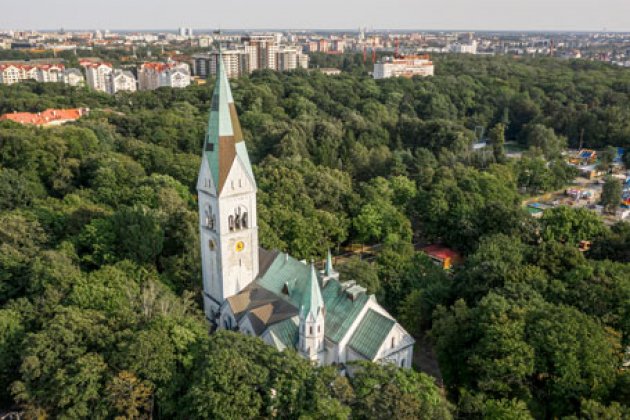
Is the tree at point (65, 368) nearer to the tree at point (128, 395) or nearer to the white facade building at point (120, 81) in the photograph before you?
the tree at point (128, 395)

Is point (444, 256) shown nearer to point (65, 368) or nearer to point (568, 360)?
point (568, 360)

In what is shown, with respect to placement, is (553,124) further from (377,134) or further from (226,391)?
(226,391)

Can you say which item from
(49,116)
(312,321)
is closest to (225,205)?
(312,321)

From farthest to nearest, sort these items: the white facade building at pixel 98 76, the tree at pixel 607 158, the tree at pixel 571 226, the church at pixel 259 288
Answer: the white facade building at pixel 98 76
the tree at pixel 607 158
the tree at pixel 571 226
the church at pixel 259 288

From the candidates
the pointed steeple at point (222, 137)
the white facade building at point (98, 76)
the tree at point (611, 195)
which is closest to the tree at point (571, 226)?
the tree at point (611, 195)

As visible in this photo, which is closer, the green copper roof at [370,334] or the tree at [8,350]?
the green copper roof at [370,334]

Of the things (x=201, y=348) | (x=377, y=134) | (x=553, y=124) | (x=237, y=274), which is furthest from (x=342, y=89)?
(x=201, y=348)
